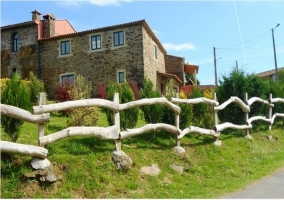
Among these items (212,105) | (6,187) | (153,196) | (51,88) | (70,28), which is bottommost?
(153,196)

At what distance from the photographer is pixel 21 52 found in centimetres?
2772

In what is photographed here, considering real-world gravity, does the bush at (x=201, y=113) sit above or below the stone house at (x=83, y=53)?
below

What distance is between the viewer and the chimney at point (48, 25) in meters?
28.2

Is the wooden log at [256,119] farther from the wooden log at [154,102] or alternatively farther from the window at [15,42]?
the window at [15,42]

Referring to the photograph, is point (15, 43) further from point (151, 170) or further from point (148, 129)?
point (151, 170)

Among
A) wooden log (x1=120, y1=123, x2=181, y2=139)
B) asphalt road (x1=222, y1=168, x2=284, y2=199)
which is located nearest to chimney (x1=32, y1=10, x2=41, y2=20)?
wooden log (x1=120, y1=123, x2=181, y2=139)

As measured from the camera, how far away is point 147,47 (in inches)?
987

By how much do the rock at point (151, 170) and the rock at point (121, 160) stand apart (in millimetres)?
339

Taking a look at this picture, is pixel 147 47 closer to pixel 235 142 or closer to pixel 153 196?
pixel 235 142

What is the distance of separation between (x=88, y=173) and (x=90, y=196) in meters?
0.59

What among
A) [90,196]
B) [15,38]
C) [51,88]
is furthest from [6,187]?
[15,38]

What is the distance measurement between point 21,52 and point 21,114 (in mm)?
23346

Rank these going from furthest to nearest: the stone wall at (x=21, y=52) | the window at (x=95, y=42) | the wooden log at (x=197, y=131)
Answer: the stone wall at (x=21, y=52) < the window at (x=95, y=42) < the wooden log at (x=197, y=131)

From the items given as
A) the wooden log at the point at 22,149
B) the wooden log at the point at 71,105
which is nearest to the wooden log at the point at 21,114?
the wooden log at the point at 71,105
